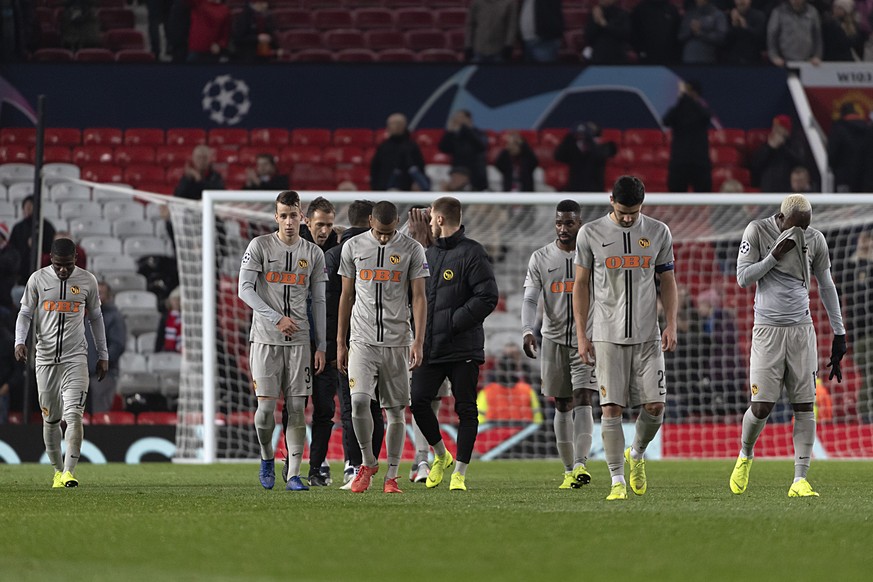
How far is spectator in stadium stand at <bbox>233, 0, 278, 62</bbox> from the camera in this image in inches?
858

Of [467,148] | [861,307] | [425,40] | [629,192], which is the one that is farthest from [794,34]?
[629,192]

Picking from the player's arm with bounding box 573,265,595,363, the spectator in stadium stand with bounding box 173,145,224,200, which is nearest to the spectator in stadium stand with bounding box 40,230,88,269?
the spectator in stadium stand with bounding box 173,145,224,200

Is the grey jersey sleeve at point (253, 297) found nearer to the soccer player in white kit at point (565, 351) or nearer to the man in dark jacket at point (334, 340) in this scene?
the man in dark jacket at point (334, 340)

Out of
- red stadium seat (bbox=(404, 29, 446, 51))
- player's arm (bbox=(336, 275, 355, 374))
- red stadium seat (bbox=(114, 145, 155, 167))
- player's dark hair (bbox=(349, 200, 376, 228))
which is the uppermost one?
red stadium seat (bbox=(404, 29, 446, 51))

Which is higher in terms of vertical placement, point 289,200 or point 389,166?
point 389,166

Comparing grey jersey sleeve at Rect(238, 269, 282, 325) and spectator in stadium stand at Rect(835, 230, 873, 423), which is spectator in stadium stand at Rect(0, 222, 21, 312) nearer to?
grey jersey sleeve at Rect(238, 269, 282, 325)

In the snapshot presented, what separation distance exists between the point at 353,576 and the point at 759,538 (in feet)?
6.82

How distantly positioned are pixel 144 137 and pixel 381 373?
13.5 metres

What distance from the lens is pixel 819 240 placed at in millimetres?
8820

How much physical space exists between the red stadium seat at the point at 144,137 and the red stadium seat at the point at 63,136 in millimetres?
738

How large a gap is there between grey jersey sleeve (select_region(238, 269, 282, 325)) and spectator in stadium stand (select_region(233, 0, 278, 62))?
42.1 feet

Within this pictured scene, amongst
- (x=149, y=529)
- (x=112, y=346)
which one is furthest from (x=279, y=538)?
(x=112, y=346)

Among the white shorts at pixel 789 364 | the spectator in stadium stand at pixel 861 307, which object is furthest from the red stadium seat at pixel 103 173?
the white shorts at pixel 789 364

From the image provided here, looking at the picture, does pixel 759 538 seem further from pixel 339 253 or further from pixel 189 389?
pixel 189 389
